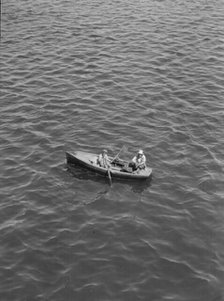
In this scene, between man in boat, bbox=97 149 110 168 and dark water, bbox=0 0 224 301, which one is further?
man in boat, bbox=97 149 110 168

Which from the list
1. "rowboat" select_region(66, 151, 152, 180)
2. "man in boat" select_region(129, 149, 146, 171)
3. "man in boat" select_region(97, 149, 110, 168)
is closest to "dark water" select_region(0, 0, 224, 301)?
"rowboat" select_region(66, 151, 152, 180)

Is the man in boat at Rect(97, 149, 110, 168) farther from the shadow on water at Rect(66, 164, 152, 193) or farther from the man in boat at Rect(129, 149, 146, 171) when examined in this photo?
the man in boat at Rect(129, 149, 146, 171)

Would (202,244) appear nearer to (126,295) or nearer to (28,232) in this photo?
(126,295)

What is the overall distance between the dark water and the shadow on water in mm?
116

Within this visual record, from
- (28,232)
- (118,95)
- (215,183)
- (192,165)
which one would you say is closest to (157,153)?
(192,165)

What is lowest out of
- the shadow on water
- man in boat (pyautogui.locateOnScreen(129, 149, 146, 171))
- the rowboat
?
the shadow on water

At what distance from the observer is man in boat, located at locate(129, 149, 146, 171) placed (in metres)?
35.1

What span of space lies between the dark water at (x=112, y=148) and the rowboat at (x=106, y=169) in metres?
0.65

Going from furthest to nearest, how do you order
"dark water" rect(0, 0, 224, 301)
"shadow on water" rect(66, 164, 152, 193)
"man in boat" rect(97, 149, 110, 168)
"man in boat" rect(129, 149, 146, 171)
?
"man in boat" rect(97, 149, 110, 168) < "man in boat" rect(129, 149, 146, 171) < "shadow on water" rect(66, 164, 152, 193) < "dark water" rect(0, 0, 224, 301)

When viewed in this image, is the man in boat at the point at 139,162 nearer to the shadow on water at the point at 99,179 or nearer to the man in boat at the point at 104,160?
the shadow on water at the point at 99,179

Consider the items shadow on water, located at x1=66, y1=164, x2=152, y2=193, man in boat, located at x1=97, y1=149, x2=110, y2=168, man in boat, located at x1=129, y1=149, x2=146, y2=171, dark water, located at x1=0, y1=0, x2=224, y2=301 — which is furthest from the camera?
man in boat, located at x1=97, y1=149, x2=110, y2=168

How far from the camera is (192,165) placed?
1438 inches

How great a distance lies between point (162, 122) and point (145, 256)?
15.5 metres

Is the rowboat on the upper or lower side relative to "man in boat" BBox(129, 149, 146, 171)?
lower
